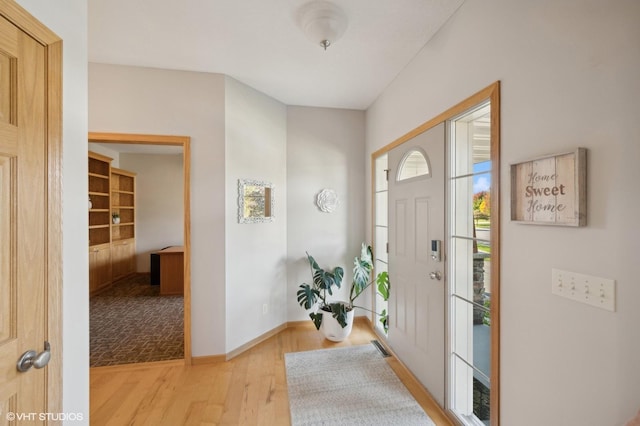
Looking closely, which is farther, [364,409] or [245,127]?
[245,127]

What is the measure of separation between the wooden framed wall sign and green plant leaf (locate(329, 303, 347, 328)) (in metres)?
1.92

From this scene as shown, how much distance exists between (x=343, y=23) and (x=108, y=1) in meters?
1.45

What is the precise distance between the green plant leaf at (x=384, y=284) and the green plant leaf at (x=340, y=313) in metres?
0.44

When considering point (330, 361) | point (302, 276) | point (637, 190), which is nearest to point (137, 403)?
point (330, 361)

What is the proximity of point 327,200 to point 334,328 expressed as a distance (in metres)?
1.46

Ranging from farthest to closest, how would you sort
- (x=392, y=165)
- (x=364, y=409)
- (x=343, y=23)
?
(x=392, y=165)
(x=364, y=409)
(x=343, y=23)

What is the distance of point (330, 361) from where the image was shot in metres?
2.39

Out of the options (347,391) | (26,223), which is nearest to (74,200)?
(26,223)

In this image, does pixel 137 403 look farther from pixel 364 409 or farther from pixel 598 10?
pixel 598 10

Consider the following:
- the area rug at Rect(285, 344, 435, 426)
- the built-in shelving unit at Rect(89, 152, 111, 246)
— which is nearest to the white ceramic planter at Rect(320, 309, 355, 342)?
the area rug at Rect(285, 344, 435, 426)

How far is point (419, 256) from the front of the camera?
6.85 ft

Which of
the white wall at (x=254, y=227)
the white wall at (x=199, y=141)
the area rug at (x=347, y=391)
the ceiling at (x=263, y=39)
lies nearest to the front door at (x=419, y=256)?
the area rug at (x=347, y=391)

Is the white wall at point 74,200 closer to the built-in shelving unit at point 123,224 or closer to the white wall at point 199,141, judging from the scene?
the white wall at point 199,141

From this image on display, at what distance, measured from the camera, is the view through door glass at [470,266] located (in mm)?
1539
